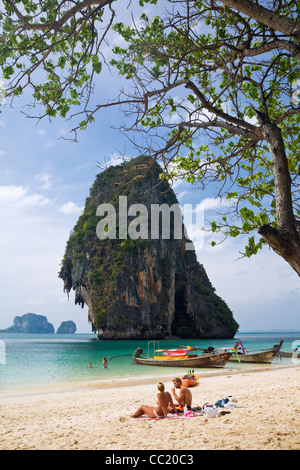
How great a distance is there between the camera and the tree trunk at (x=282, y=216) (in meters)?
2.72

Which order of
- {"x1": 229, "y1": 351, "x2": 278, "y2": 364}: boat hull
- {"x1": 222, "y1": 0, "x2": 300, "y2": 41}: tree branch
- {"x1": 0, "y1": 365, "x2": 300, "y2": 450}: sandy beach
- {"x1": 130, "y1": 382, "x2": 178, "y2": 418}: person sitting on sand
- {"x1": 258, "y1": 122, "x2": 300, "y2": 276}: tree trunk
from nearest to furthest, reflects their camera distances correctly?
{"x1": 258, "y1": 122, "x2": 300, "y2": 276}: tree trunk, {"x1": 222, "y1": 0, "x2": 300, "y2": 41}: tree branch, {"x1": 0, "y1": 365, "x2": 300, "y2": 450}: sandy beach, {"x1": 130, "y1": 382, "x2": 178, "y2": 418}: person sitting on sand, {"x1": 229, "y1": 351, "x2": 278, "y2": 364}: boat hull

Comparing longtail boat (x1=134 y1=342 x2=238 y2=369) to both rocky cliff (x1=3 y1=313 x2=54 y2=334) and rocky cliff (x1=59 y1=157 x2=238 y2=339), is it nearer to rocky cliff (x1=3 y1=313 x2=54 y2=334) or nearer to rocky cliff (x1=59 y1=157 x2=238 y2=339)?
rocky cliff (x1=59 y1=157 x2=238 y2=339)

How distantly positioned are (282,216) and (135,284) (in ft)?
158

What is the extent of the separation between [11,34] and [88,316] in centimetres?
5276

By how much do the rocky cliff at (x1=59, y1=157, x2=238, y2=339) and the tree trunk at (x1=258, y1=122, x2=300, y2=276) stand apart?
42.5 m

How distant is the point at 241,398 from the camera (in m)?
7.36

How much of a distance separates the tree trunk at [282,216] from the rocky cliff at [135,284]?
140 feet

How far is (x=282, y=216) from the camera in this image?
3.02 meters

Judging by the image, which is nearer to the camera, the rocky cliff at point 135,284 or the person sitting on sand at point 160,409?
the person sitting on sand at point 160,409

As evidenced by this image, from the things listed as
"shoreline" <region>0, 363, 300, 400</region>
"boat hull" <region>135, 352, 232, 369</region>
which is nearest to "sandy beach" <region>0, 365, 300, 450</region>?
"shoreline" <region>0, 363, 300, 400</region>

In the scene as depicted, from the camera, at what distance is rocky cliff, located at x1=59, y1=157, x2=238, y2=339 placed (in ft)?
159

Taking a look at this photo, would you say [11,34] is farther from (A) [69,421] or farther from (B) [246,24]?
(A) [69,421]

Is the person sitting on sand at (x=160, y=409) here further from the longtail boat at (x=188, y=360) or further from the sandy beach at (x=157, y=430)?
the longtail boat at (x=188, y=360)

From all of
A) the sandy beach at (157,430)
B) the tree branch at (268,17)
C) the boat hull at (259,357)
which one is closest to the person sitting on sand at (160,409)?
the sandy beach at (157,430)
